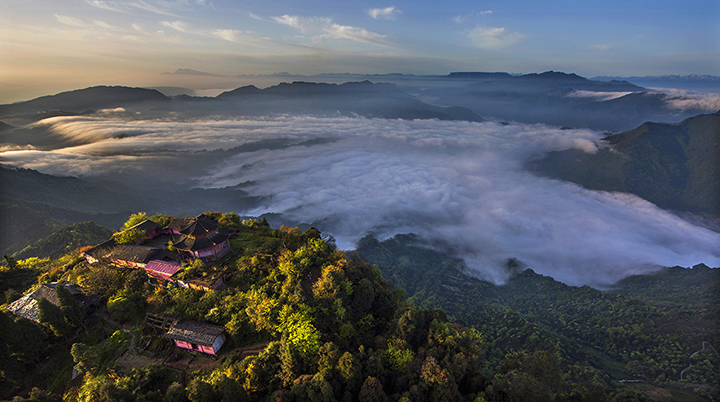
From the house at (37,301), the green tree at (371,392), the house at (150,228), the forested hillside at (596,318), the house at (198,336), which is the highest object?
the house at (150,228)

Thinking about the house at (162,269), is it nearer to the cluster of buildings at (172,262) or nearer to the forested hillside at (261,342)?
the cluster of buildings at (172,262)

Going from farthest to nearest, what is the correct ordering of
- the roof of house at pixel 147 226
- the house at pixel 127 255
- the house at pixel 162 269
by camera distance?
the roof of house at pixel 147 226 < the house at pixel 127 255 < the house at pixel 162 269

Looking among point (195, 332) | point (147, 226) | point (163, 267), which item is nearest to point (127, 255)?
point (163, 267)

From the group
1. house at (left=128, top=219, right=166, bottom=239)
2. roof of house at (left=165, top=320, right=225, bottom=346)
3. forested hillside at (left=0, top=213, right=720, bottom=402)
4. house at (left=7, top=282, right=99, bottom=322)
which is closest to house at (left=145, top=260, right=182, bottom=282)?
forested hillside at (left=0, top=213, right=720, bottom=402)

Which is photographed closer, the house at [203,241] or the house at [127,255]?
the house at [127,255]

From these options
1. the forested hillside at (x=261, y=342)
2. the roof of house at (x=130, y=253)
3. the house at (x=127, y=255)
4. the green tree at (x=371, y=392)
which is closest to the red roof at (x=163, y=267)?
the forested hillside at (x=261, y=342)

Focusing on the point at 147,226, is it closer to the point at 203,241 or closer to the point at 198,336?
the point at 203,241

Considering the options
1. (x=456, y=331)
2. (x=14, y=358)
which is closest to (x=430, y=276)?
(x=456, y=331)

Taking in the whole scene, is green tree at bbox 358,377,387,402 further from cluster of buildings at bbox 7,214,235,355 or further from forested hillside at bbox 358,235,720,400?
forested hillside at bbox 358,235,720,400
